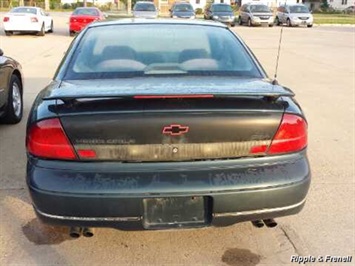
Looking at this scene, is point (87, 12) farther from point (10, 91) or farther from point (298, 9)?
point (10, 91)

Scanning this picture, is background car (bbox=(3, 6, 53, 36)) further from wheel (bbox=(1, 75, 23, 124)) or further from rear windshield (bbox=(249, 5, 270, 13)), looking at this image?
rear windshield (bbox=(249, 5, 270, 13))

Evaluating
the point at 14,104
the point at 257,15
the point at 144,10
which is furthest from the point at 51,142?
the point at 257,15

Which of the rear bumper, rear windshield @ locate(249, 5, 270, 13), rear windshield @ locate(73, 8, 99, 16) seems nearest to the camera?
the rear bumper

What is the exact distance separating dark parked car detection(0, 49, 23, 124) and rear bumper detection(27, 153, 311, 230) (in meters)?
3.40

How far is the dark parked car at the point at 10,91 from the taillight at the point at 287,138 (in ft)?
13.2

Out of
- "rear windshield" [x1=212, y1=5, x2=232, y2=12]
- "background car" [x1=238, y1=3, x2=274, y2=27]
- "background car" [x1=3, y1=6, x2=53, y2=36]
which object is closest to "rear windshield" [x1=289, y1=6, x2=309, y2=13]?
"background car" [x1=238, y1=3, x2=274, y2=27]

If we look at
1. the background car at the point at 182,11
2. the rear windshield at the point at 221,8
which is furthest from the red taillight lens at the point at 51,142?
the rear windshield at the point at 221,8

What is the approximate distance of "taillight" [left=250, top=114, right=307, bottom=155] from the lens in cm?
286

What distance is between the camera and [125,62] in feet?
11.9

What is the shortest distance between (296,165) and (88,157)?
4.35 ft

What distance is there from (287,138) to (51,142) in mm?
1486

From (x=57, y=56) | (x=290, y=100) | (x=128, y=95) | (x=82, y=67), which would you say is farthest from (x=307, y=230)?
(x=57, y=56)

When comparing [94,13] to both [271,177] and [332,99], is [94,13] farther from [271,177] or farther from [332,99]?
[271,177]

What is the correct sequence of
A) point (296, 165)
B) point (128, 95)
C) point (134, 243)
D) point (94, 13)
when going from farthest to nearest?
1. point (94, 13)
2. point (134, 243)
3. point (296, 165)
4. point (128, 95)
